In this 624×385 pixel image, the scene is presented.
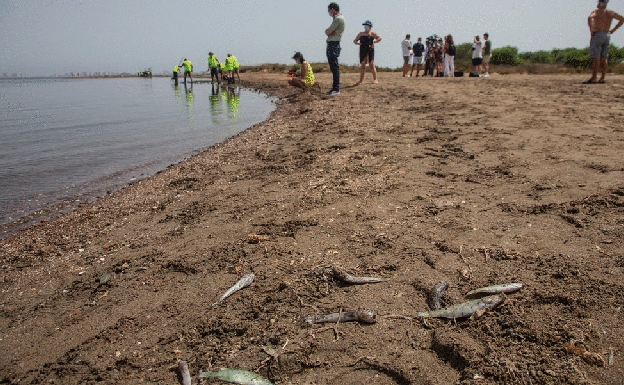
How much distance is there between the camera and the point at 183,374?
6.33ft

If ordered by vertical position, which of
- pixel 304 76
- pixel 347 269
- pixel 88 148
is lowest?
pixel 347 269

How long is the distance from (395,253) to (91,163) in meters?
6.72

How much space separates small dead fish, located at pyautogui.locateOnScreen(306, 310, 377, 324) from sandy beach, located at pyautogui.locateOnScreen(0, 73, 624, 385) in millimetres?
37

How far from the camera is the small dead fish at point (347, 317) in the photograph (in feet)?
7.03

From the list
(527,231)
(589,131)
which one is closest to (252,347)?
(527,231)

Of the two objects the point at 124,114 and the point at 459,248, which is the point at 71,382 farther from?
the point at 124,114

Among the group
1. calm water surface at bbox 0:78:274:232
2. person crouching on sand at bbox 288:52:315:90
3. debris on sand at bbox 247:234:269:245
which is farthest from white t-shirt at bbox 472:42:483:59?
debris on sand at bbox 247:234:269:245

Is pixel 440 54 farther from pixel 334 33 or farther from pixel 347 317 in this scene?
pixel 347 317

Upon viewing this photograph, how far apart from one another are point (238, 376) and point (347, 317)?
68cm

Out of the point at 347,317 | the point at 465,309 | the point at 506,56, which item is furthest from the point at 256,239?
the point at 506,56

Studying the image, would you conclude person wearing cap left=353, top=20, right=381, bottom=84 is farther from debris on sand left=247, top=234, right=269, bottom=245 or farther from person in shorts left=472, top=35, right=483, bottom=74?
debris on sand left=247, top=234, right=269, bottom=245

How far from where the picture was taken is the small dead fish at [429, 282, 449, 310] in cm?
221

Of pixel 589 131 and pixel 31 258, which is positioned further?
pixel 589 131

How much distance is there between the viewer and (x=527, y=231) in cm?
286
